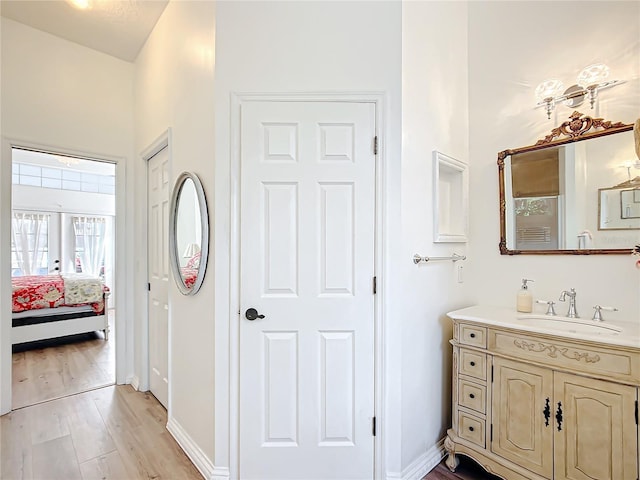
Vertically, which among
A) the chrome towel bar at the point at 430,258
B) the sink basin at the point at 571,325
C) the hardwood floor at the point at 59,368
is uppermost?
the chrome towel bar at the point at 430,258

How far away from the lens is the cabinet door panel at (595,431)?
1.31m

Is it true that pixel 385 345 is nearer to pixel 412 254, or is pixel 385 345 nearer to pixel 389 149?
pixel 412 254

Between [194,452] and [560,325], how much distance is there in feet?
7.47

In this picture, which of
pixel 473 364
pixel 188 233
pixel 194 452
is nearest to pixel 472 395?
pixel 473 364

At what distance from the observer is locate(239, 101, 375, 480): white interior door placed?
1.67 meters

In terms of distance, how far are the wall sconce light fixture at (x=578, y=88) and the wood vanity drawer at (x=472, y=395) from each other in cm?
170

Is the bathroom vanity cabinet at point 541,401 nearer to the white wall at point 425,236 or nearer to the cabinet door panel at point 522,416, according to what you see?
the cabinet door panel at point 522,416

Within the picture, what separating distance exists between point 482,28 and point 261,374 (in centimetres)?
272

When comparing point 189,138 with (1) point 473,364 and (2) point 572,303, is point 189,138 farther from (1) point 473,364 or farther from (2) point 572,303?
(2) point 572,303

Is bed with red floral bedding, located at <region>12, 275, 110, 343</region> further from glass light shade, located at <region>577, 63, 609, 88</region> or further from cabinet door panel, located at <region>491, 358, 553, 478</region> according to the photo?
glass light shade, located at <region>577, 63, 609, 88</region>

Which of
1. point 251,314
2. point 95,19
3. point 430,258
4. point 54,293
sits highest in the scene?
point 95,19

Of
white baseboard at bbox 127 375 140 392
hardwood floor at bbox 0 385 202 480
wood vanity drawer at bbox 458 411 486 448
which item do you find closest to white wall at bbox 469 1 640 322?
wood vanity drawer at bbox 458 411 486 448

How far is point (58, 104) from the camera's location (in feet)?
8.80

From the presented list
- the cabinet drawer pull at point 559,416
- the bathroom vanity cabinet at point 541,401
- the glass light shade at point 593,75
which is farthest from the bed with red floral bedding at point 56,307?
the glass light shade at point 593,75
